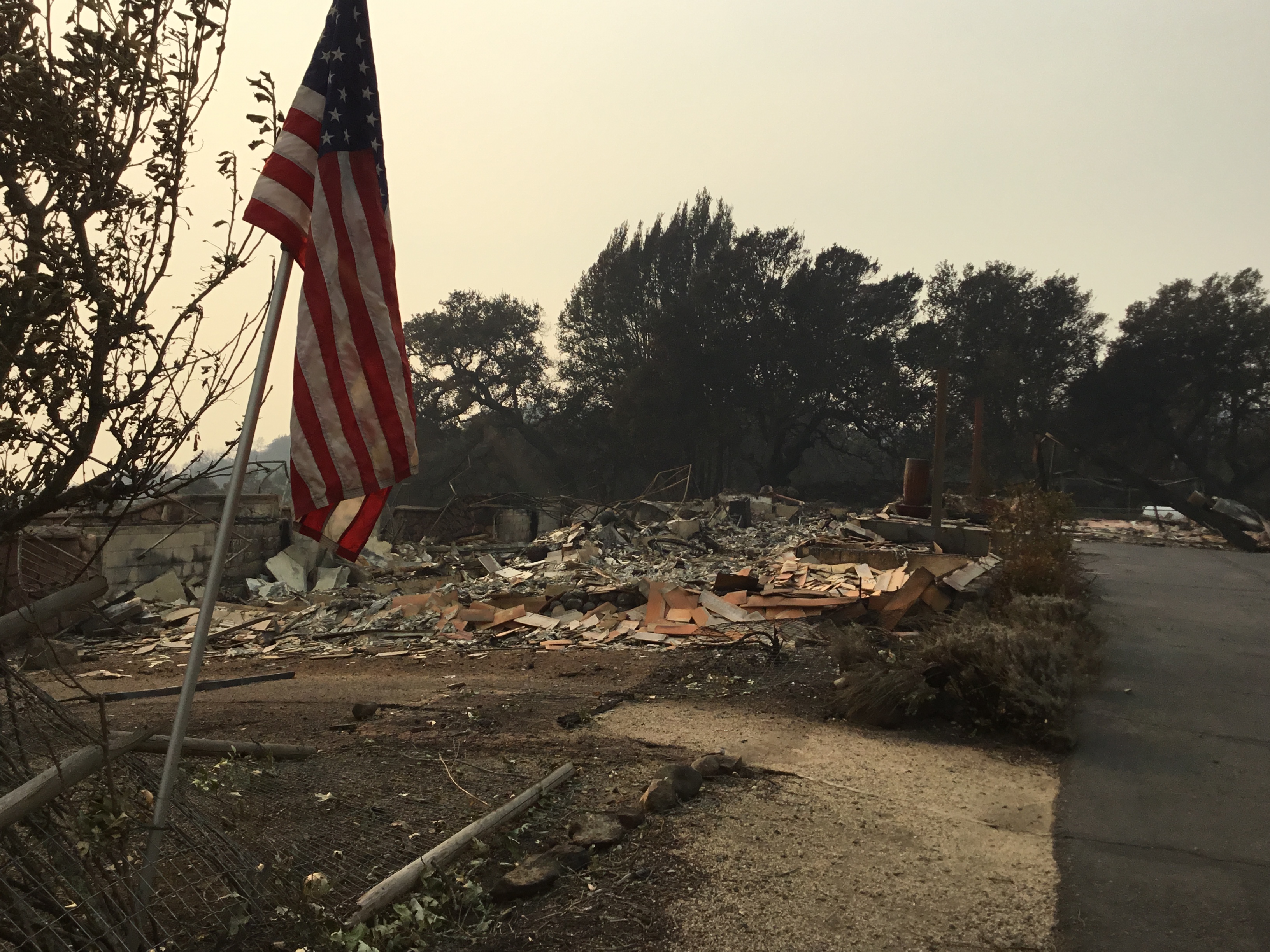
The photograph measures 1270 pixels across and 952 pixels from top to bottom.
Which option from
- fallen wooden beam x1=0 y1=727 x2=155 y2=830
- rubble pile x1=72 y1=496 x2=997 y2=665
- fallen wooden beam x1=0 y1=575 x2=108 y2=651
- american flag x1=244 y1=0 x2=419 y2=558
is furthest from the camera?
rubble pile x1=72 y1=496 x2=997 y2=665

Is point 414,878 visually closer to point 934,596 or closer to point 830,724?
point 830,724

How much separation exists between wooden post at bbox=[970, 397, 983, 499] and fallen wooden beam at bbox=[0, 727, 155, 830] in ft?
52.5

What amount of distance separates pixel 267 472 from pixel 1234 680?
7.22 meters

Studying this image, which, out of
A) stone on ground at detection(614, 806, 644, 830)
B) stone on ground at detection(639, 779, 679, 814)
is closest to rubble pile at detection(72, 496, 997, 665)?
stone on ground at detection(639, 779, 679, 814)

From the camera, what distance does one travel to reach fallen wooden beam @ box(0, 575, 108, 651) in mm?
2689

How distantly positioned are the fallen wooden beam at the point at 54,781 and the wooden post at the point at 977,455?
52.5 ft

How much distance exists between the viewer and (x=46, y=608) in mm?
2816

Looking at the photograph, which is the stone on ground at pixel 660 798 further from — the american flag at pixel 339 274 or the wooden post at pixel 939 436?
the wooden post at pixel 939 436

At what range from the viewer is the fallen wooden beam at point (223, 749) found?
3443mm

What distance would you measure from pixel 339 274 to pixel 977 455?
17.4 metres

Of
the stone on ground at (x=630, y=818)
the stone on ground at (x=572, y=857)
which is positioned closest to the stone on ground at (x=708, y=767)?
the stone on ground at (x=630, y=818)

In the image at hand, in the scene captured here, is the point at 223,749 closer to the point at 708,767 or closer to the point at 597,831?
the point at 597,831

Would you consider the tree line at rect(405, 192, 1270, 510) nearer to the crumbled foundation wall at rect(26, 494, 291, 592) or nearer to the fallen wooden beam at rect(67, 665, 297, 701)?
the crumbled foundation wall at rect(26, 494, 291, 592)

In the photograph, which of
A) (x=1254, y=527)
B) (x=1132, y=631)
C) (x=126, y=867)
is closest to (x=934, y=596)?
(x=1132, y=631)
